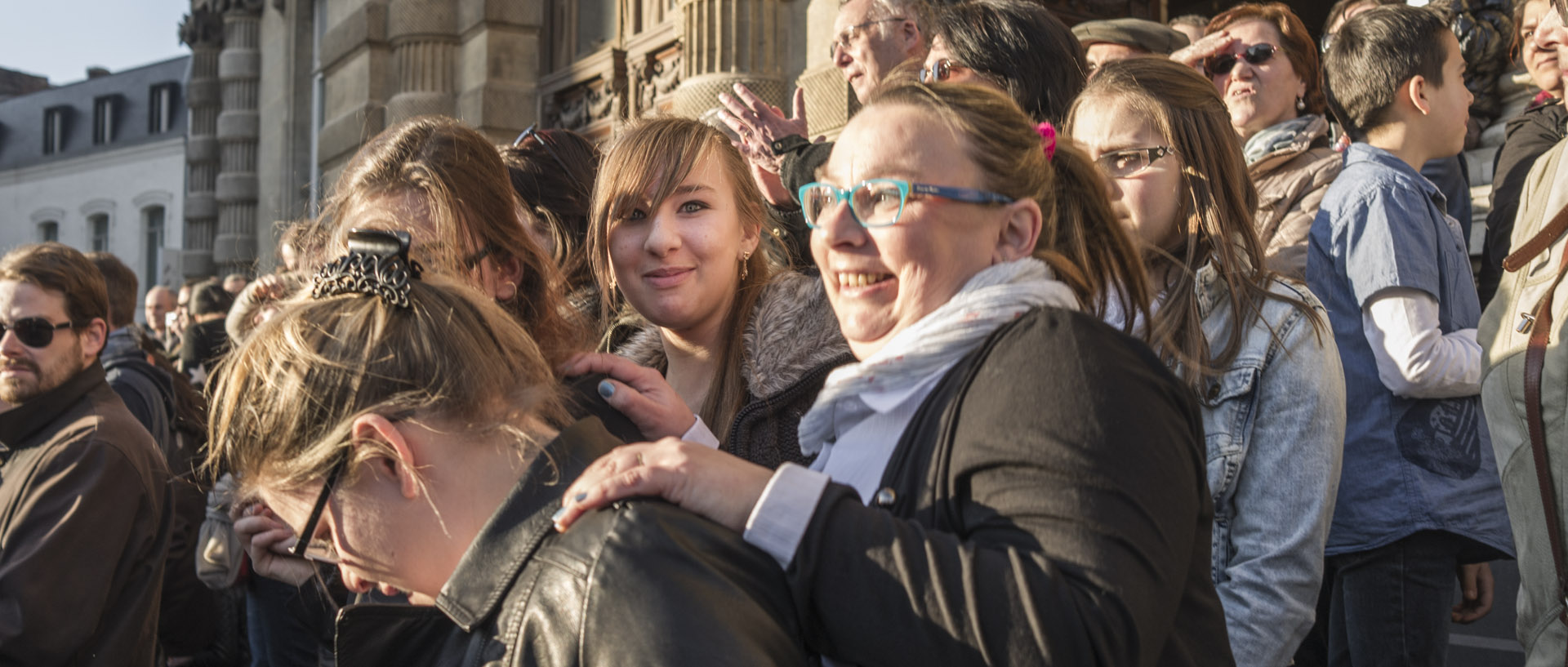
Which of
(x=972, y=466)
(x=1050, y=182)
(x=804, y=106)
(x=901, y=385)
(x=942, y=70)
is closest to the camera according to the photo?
(x=972, y=466)

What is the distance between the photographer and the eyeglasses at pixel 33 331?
13.0ft

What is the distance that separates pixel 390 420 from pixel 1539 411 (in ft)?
6.18

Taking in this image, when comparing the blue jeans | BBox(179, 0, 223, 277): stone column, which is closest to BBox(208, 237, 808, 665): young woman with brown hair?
the blue jeans

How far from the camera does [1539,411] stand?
2184mm

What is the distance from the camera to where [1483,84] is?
555cm

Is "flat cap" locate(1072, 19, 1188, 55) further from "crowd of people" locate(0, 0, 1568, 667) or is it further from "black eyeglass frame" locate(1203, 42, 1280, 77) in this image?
"black eyeglass frame" locate(1203, 42, 1280, 77)

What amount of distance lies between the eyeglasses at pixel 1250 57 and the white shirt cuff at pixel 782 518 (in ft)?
9.18

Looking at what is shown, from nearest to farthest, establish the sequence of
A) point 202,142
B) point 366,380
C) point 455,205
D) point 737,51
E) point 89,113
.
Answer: point 366,380, point 455,205, point 737,51, point 202,142, point 89,113

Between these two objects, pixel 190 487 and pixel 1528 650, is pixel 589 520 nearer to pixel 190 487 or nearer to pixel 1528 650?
pixel 1528 650

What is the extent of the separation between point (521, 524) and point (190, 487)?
153 inches

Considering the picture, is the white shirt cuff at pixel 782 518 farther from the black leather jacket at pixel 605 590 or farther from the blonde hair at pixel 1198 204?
the blonde hair at pixel 1198 204

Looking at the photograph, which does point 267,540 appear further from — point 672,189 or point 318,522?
point 318,522

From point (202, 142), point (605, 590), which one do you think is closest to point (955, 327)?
point (605, 590)

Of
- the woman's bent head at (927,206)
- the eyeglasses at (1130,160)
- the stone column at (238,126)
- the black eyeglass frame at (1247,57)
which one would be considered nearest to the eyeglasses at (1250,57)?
the black eyeglass frame at (1247,57)
